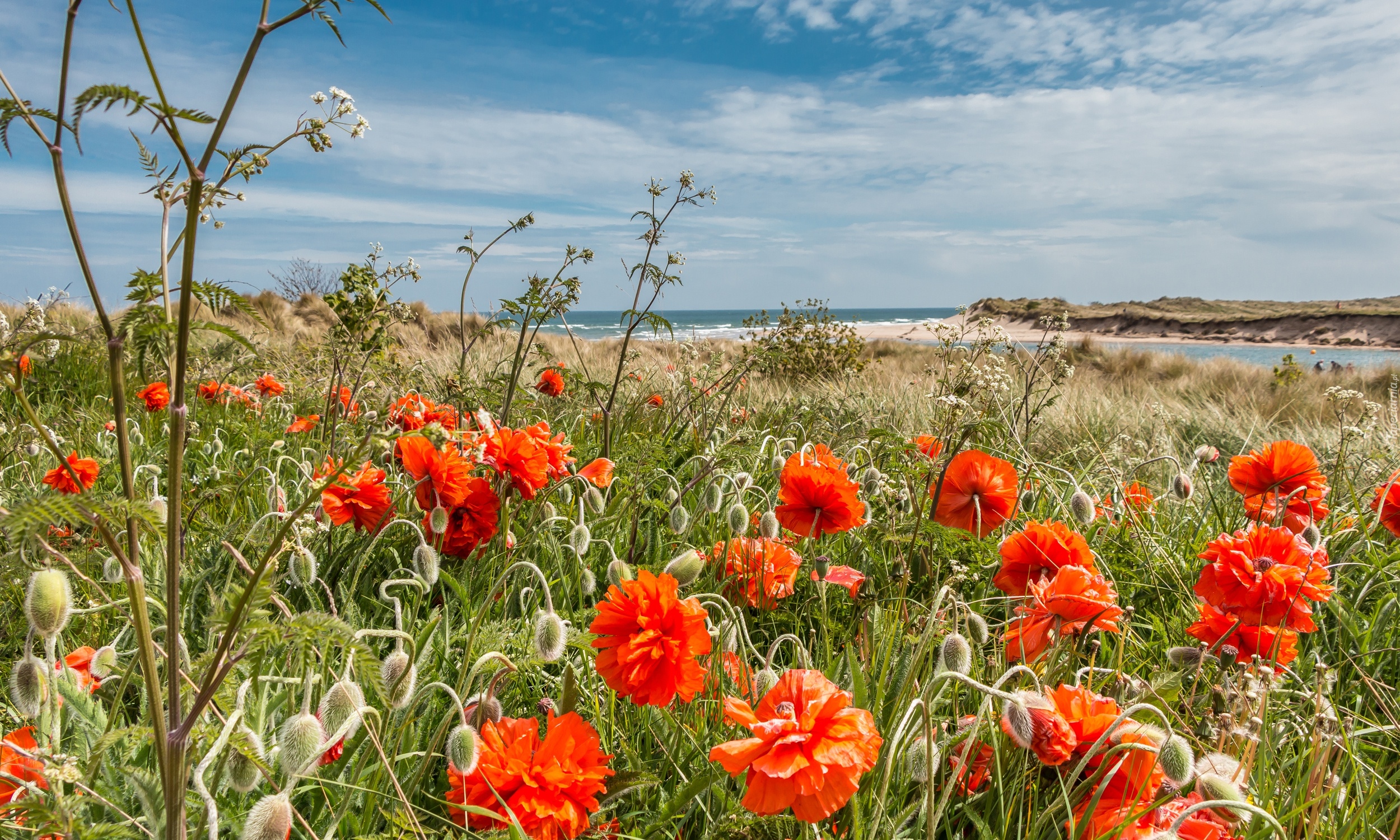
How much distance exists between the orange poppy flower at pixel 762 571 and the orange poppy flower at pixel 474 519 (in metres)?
0.67

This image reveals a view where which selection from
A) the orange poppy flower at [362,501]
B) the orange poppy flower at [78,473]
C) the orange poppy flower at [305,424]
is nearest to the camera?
the orange poppy flower at [362,501]

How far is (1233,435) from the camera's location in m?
5.79

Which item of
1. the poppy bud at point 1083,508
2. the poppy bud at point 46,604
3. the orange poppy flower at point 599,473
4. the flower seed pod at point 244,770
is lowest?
the flower seed pod at point 244,770

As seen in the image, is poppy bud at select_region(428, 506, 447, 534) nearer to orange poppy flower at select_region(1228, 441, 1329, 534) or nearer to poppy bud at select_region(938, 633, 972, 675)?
poppy bud at select_region(938, 633, 972, 675)

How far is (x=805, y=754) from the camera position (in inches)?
38.2

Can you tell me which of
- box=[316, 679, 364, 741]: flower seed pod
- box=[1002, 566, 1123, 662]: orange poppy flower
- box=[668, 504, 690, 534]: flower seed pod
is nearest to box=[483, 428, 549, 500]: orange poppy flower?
box=[668, 504, 690, 534]: flower seed pod

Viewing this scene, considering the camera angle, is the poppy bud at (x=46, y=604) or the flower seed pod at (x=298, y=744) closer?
the poppy bud at (x=46, y=604)

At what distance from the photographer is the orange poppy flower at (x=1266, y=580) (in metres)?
1.60

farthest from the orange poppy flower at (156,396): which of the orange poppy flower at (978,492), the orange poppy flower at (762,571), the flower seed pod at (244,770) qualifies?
the orange poppy flower at (978,492)

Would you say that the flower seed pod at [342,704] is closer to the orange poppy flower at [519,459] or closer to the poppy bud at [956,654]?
the poppy bud at [956,654]

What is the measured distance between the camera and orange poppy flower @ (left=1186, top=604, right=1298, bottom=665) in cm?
165

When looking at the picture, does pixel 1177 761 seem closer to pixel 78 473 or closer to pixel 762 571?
pixel 762 571

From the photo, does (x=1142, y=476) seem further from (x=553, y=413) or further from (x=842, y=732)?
(x=842, y=732)

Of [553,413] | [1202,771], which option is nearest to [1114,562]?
[1202,771]
